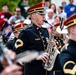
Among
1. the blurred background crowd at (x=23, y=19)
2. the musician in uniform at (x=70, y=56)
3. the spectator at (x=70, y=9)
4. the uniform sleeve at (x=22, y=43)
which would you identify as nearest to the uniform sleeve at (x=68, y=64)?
the musician in uniform at (x=70, y=56)

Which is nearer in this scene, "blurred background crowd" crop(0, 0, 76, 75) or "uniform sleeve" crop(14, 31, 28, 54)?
"uniform sleeve" crop(14, 31, 28, 54)

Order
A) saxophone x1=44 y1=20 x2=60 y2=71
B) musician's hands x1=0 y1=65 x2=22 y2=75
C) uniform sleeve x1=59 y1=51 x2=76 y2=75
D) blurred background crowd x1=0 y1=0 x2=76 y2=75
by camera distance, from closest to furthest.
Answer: musician's hands x1=0 y1=65 x2=22 y2=75, uniform sleeve x1=59 y1=51 x2=76 y2=75, saxophone x1=44 y1=20 x2=60 y2=71, blurred background crowd x1=0 y1=0 x2=76 y2=75

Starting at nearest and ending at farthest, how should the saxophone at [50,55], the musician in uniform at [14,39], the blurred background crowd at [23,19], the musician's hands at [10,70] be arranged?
the musician's hands at [10,70], the saxophone at [50,55], the musician in uniform at [14,39], the blurred background crowd at [23,19]

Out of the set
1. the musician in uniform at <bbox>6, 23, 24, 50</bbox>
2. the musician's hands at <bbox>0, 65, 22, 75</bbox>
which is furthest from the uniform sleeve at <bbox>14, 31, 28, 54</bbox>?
the musician's hands at <bbox>0, 65, 22, 75</bbox>

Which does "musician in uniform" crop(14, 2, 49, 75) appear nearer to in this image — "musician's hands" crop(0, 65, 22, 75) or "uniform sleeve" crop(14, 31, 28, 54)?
"uniform sleeve" crop(14, 31, 28, 54)

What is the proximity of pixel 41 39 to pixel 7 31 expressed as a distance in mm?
3763

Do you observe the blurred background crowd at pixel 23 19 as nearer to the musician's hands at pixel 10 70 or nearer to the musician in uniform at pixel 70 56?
the musician in uniform at pixel 70 56

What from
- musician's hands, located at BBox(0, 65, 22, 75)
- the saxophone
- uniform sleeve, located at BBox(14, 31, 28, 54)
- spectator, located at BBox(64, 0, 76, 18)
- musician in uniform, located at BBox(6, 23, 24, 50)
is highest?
musician's hands, located at BBox(0, 65, 22, 75)

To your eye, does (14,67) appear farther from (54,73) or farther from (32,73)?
(54,73)

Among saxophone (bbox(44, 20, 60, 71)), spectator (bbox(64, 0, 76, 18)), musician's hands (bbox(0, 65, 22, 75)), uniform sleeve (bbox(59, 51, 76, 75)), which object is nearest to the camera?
musician's hands (bbox(0, 65, 22, 75))

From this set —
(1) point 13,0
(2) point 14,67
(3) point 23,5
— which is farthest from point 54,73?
(1) point 13,0

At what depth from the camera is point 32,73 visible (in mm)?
7398

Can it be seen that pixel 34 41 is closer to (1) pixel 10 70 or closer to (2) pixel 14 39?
(2) pixel 14 39

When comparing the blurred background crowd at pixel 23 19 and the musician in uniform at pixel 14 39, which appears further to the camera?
the blurred background crowd at pixel 23 19
